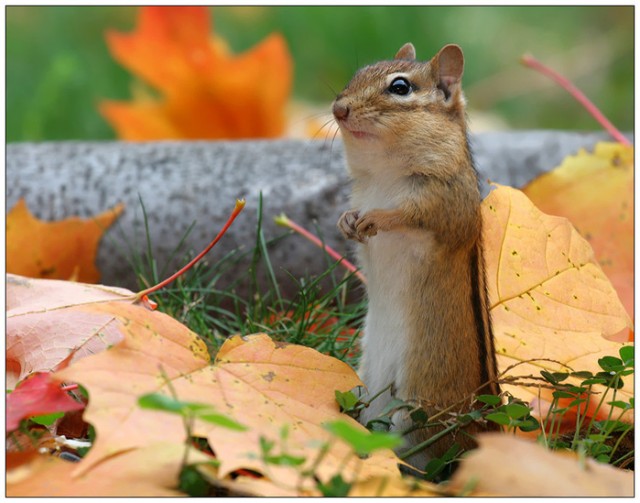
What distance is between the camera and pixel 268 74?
3281 millimetres

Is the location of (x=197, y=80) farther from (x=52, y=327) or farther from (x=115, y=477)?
(x=115, y=477)

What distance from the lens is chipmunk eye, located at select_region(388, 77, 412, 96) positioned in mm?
1720

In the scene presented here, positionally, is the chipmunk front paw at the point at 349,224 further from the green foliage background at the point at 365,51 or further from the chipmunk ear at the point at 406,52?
the green foliage background at the point at 365,51

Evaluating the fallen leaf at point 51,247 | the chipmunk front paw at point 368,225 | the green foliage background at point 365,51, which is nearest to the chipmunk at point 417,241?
the chipmunk front paw at point 368,225

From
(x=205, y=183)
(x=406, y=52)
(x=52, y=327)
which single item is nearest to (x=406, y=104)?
(x=406, y=52)

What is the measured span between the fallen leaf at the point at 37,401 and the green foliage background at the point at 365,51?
253 cm

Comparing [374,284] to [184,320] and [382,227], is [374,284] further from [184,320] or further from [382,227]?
[184,320]

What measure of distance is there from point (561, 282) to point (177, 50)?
2026 millimetres

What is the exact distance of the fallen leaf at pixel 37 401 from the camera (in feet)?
4.08

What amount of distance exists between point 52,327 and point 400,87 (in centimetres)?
74

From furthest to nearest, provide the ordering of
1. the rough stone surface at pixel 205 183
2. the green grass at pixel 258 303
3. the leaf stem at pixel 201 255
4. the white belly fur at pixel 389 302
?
the rough stone surface at pixel 205 183 < the green grass at pixel 258 303 < the white belly fur at pixel 389 302 < the leaf stem at pixel 201 255

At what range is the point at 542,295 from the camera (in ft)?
5.55

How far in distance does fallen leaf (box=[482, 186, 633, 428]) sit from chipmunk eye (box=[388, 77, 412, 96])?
244mm

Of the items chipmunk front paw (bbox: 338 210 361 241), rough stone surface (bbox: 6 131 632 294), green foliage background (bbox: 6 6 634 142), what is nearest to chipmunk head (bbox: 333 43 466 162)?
chipmunk front paw (bbox: 338 210 361 241)
